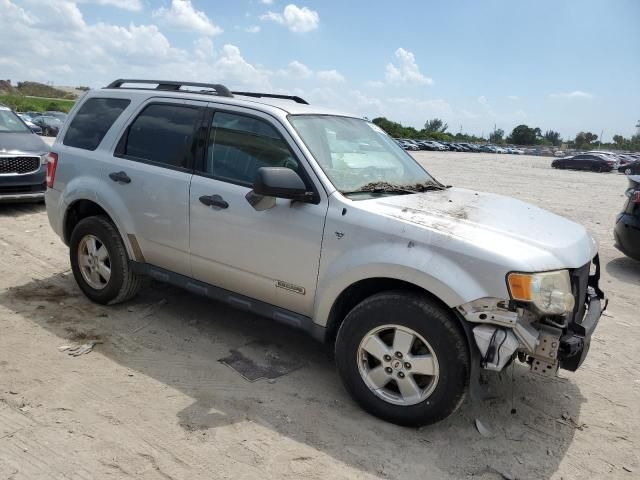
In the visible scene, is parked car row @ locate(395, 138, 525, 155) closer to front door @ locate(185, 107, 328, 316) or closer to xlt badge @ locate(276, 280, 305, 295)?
front door @ locate(185, 107, 328, 316)

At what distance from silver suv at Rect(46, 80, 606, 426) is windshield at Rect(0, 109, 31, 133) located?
5.49 meters

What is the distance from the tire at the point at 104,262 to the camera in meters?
4.75

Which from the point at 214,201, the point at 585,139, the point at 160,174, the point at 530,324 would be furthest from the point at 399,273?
the point at 585,139

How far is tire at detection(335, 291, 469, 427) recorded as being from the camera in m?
3.08

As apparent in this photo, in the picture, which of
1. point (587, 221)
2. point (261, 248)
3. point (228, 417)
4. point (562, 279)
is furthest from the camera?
point (587, 221)

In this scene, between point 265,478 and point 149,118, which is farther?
point 149,118

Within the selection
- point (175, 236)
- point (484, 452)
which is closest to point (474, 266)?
point (484, 452)

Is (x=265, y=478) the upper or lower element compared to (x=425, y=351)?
lower

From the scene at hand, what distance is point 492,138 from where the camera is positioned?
440 feet

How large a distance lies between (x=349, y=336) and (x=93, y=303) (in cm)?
285

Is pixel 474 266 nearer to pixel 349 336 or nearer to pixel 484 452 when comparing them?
pixel 349 336

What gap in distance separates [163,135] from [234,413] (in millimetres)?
2356

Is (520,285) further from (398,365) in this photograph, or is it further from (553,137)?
(553,137)

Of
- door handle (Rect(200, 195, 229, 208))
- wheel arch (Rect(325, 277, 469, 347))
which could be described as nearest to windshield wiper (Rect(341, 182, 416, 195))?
wheel arch (Rect(325, 277, 469, 347))
